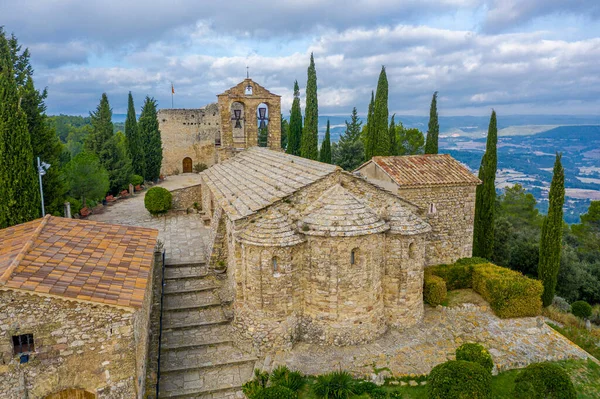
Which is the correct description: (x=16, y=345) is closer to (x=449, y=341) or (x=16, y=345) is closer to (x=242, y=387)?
(x=242, y=387)

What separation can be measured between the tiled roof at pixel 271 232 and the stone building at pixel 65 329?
10.1ft

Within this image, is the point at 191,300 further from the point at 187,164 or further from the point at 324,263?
the point at 187,164

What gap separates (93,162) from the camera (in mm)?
22844

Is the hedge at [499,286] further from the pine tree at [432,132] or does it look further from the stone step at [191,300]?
the pine tree at [432,132]

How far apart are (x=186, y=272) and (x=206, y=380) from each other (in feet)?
17.9

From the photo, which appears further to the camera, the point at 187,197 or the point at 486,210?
the point at 187,197

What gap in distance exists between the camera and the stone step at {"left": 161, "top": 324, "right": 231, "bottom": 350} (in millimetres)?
11320

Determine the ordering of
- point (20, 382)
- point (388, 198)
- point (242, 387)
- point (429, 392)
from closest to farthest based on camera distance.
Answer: point (20, 382), point (429, 392), point (242, 387), point (388, 198)

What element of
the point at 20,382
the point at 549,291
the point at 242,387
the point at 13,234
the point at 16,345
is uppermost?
the point at 13,234

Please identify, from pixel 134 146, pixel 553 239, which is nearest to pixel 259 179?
pixel 553 239

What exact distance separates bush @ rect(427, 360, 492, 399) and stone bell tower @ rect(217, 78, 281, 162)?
15332 millimetres

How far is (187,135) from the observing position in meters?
41.2

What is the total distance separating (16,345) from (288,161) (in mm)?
10261

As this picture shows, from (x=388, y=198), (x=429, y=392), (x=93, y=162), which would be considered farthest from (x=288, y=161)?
(x=93, y=162)
